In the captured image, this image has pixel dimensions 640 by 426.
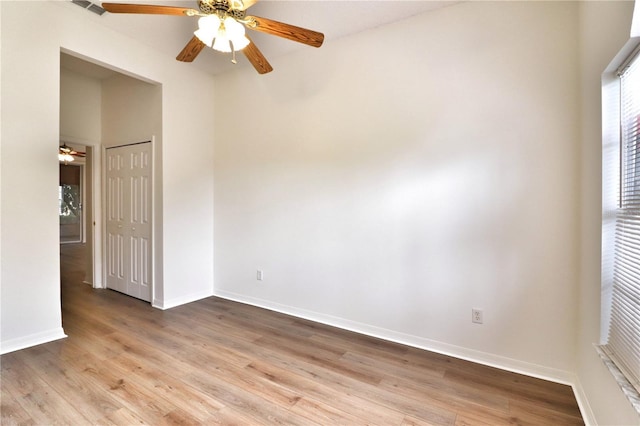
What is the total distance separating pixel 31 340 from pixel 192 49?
2871mm

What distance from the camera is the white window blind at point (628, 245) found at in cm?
127

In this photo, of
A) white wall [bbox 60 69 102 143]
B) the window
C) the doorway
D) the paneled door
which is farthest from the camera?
the doorway

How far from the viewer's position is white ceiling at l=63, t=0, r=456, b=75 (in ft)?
8.24

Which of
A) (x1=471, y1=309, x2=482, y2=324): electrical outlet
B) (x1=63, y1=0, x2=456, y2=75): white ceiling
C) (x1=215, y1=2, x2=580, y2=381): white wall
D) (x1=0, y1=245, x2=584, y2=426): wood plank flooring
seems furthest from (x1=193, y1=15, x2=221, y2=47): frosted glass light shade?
(x1=471, y1=309, x2=482, y2=324): electrical outlet

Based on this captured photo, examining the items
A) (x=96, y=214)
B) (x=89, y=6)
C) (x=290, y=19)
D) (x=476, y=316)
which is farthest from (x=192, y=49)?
(x=96, y=214)

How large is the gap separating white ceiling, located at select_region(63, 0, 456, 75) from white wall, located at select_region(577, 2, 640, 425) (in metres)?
1.16

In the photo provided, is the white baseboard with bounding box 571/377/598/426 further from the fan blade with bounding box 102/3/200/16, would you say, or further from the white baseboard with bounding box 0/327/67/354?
the white baseboard with bounding box 0/327/67/354

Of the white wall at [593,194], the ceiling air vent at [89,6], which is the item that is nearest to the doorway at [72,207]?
the ceiling air vent at [89,6]

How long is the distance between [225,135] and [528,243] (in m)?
3.59

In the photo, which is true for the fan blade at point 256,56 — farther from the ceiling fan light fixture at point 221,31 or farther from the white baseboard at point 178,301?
the white baseboard at point 178,301

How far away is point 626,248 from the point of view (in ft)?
4.57

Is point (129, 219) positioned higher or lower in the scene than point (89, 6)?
lower

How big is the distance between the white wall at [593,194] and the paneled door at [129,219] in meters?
4.21

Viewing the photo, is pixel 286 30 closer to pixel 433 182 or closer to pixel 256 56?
pixel 256 56
